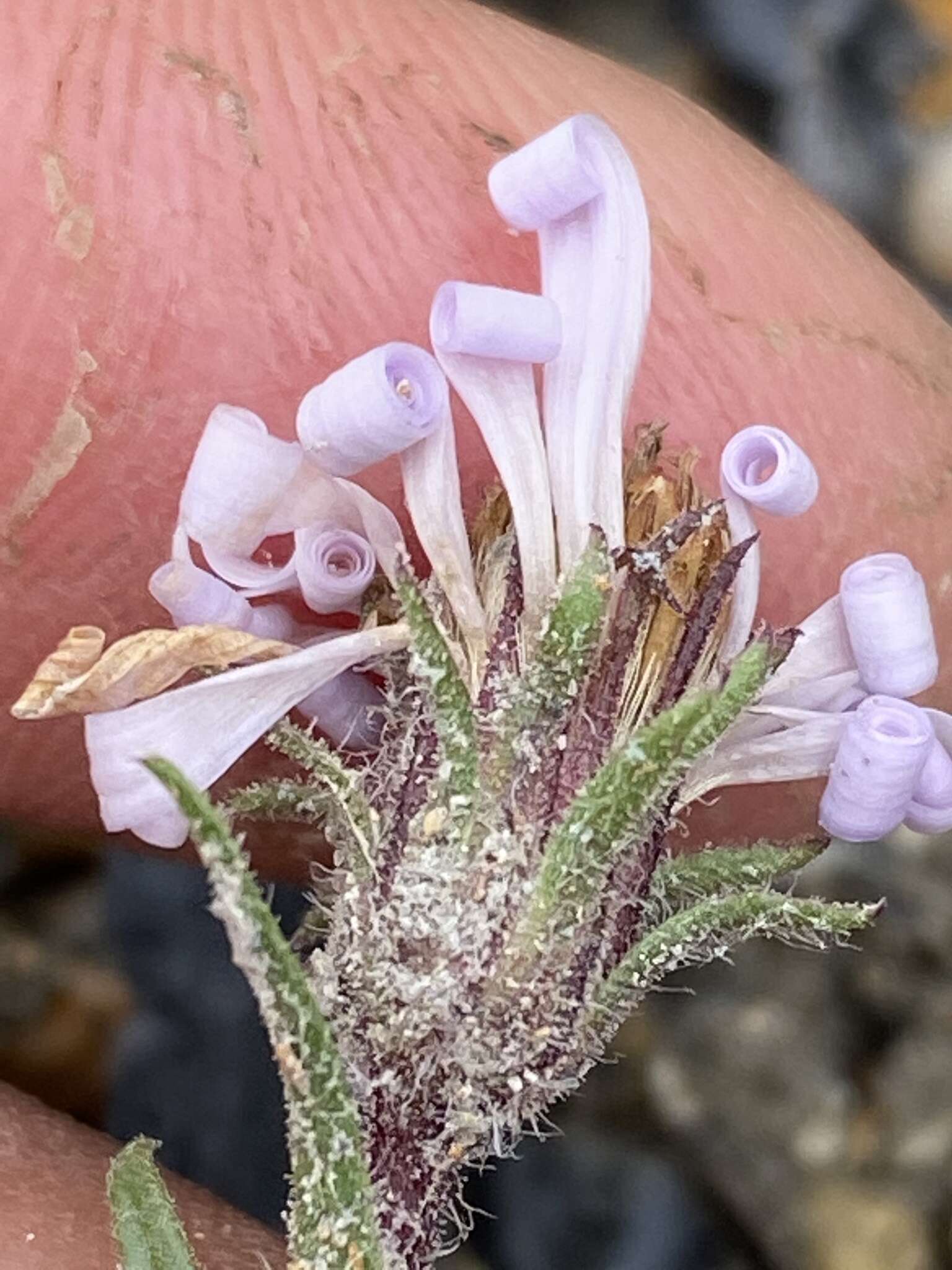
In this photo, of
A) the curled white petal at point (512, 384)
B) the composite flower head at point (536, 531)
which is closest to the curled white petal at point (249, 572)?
the composite flower head at point (536, 531)

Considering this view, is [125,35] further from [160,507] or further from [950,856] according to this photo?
[950,856]

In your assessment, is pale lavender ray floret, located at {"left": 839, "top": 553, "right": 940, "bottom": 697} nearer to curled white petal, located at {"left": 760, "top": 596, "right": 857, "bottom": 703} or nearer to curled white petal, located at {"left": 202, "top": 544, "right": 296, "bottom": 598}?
curled white petal, located at {"left": 760, "top": 596, "right": 857, "bottom": 703}

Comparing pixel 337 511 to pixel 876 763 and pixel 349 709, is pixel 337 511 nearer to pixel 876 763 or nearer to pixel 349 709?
pixel 349 709

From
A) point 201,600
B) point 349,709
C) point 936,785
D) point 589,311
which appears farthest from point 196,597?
point 936,785

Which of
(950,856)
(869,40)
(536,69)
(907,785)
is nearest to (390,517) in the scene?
(907,785)

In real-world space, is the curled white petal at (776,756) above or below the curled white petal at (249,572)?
below

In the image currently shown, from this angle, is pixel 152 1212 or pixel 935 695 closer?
pixel 152 1212

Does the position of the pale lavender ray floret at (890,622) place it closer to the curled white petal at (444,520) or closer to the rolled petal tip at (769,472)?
the rolled petal tip at (769,472)
